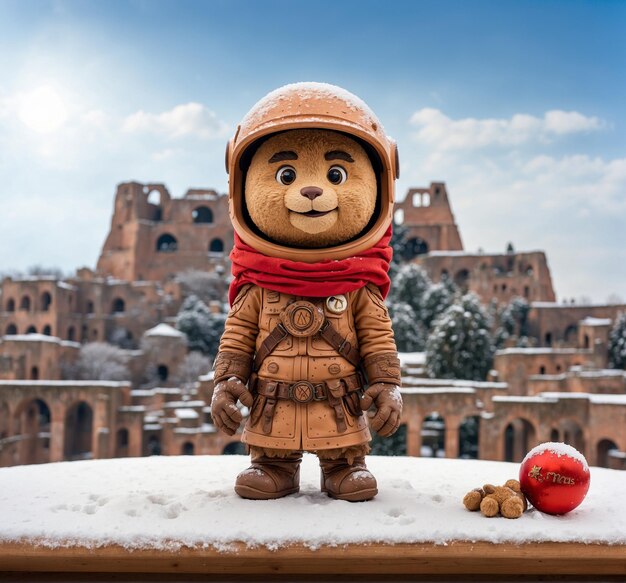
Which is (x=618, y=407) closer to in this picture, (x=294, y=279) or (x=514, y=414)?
(x=514, y=414)

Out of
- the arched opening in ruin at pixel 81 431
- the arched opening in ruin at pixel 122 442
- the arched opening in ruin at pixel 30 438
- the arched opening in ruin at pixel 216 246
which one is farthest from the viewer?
the arched opening in ruin at pixel 216 246

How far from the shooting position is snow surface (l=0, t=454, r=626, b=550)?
3.51m

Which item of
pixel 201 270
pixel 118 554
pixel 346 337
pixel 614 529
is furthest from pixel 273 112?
pixel 201 270

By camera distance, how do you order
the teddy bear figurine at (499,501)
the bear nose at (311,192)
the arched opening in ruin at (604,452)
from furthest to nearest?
the arched opening in ruin at (604,452)
the bear nose at (311,192)
the teddy bear figurine at (499,501)

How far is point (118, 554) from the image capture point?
346 cm

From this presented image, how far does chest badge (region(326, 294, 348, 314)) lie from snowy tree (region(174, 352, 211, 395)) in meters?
27.6

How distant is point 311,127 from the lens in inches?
162

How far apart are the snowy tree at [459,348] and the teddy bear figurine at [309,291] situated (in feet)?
70.5

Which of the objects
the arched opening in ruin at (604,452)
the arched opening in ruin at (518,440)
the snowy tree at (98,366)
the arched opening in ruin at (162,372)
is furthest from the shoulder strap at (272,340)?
the arched opening in ruin at (162,372)

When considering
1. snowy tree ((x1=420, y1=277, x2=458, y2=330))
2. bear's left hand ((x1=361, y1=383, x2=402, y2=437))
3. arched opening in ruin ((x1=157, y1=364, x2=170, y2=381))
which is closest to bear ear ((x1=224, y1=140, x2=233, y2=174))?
bear's left hand ((x1=361, y1=383, x2=402, y2=437))

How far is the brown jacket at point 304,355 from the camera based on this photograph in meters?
4.15

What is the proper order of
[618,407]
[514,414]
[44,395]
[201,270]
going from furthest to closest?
1. [201,270]
2. [44,395]
3. [514,414]
4. [618,407]

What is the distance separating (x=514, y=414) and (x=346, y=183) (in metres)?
16.9

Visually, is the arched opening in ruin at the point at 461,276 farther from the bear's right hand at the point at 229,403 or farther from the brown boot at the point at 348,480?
the bear's right hand at the point at 229,403
